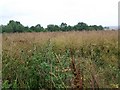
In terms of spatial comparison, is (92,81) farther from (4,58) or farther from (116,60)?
(116,60)

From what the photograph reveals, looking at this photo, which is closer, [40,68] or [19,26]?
[40,68]

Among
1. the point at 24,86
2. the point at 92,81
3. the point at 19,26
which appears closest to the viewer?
the point at 92,81

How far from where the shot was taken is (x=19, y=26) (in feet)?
56.6

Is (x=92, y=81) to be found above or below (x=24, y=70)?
above

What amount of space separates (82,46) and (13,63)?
4.26 meters

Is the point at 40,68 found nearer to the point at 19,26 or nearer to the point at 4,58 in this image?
the point at 4,58

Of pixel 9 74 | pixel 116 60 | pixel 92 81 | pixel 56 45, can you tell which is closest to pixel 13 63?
pixel 9 74

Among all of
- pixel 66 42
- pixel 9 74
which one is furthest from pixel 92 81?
pixel 66 42

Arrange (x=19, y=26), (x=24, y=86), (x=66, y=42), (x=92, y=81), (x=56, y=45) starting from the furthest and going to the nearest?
(x=19, y=26) < (x=66, y=42) < (x=56, y=45) < (x=24, y=86) < (x=92, y=81)

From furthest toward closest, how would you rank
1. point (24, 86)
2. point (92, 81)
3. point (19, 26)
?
1. point (19, 26)
2. point (24, 86)
3. point (92, 81)

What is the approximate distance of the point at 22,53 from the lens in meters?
3.74

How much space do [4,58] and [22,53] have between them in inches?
9.7

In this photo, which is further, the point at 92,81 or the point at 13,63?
the point at 13,63

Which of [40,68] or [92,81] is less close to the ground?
[92,81]
